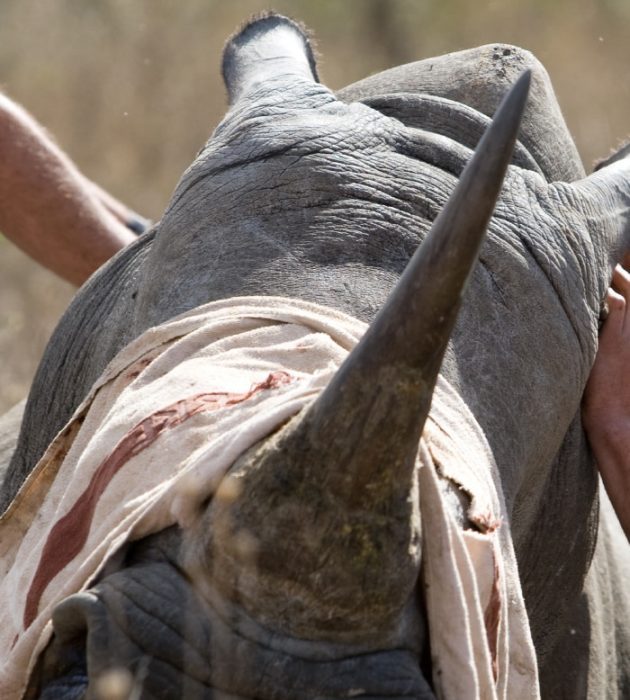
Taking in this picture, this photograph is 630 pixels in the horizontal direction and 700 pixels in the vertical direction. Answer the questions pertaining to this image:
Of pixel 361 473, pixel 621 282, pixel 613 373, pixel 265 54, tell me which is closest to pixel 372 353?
pixel 361 473

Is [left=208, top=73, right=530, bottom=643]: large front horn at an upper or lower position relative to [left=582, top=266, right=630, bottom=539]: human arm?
lower

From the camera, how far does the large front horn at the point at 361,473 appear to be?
2.26 metres

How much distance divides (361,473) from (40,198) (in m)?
4.43

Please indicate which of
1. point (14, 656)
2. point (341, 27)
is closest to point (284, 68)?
point (14, 656)

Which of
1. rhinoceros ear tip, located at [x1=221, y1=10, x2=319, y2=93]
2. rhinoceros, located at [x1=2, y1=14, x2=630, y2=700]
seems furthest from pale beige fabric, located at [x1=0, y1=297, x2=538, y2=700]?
rhinoceros ear tip, located at [x1=221, y1=10, x2=319, y2=93]

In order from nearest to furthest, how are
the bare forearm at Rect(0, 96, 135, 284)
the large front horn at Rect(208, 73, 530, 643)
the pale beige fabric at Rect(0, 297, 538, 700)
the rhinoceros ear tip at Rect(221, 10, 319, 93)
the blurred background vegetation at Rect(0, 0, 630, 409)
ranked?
the large front horn at Rect(208, 73, 530, 643)
the pale beige fabric at Rect(0, 297, 538, 700)
the rhinoceros ear tip at Rect(221, 10, 319, 93)
the bare forearm at Rect(0, 96, 135, 284)
the blurred background vegetation at Rect(0, 0, 630, 409)

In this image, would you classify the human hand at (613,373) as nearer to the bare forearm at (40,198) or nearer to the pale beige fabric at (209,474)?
the pale beige fabric at (209,474)

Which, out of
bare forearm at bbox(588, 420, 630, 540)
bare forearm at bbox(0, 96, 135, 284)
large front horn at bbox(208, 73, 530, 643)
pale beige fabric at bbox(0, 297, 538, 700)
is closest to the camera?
large front horn at bbox(208, 73, 530, 643)

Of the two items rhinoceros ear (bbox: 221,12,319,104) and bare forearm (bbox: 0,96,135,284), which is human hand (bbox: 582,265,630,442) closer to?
rhinoceros ear (bbox: 221,12,319,104)

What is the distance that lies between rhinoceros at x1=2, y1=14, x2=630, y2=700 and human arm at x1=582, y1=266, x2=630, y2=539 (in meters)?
0.05

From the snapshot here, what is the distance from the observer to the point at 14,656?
256cm

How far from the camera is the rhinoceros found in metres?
2.30

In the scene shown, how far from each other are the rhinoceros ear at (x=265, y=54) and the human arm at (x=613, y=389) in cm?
89

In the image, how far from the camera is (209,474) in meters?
2.42
